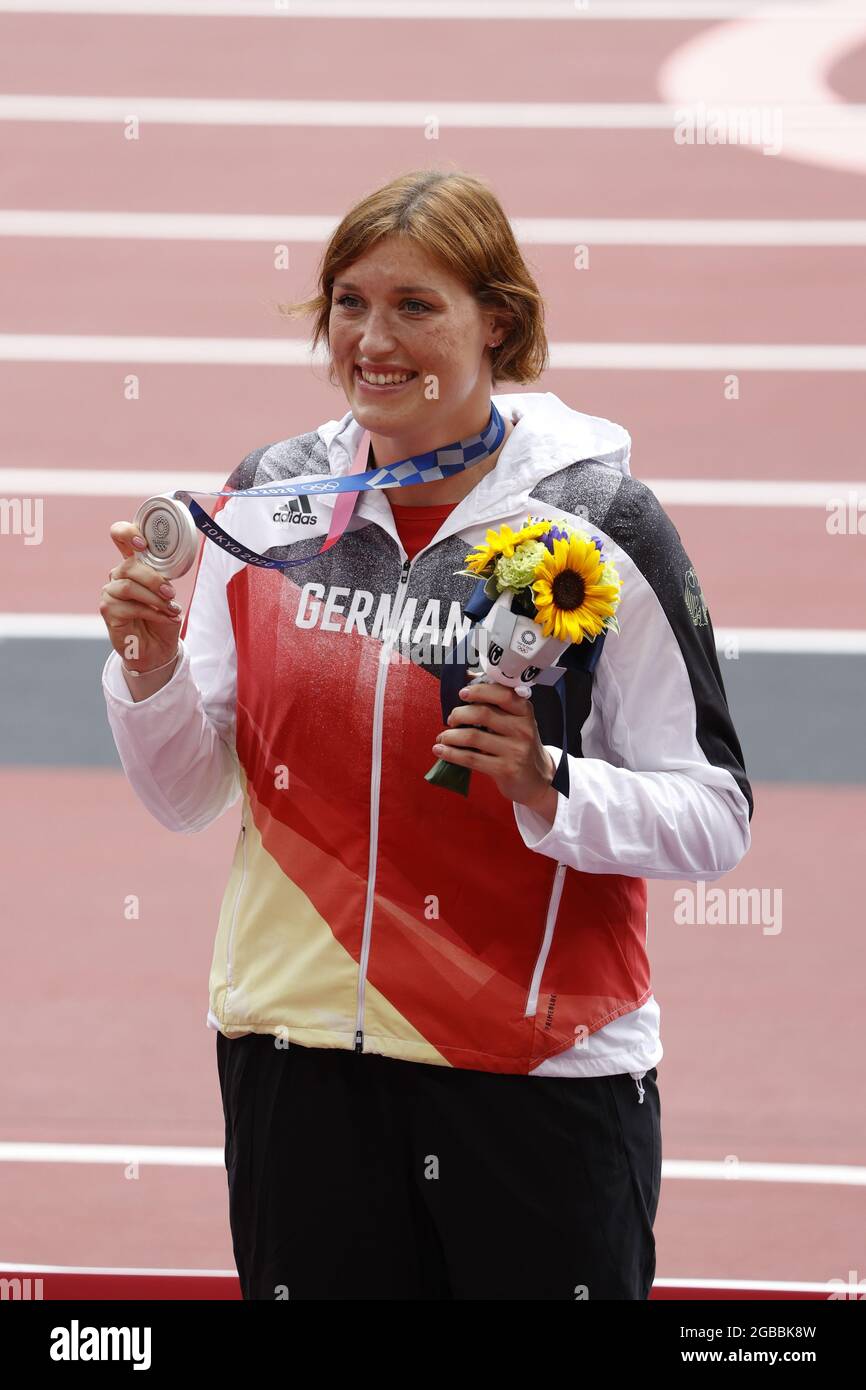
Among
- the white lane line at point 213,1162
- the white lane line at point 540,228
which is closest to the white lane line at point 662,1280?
the white lane line at point 213,1162

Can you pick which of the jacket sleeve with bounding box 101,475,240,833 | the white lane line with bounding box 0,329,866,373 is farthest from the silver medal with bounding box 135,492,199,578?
the white lane line with bounding box 0,329,866,373

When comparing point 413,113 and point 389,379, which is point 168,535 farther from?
point 413,113

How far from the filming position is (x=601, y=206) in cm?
793

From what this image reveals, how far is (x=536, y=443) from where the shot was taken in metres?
2.12

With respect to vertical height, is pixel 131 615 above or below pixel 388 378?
below

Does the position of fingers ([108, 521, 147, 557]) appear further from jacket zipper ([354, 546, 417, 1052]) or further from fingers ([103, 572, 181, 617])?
jacket zipper ([354, 546, 417, 1052])

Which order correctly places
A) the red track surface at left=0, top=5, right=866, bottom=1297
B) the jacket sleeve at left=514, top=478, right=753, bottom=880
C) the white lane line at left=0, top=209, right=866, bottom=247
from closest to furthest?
the jacket sleeve at left=514, top=478, right=753, bottom=880 < the red track surface at left=0, top=5, right=866, bottom=1297 < the white lane line at left=0, top=209, right=866, bottom=247

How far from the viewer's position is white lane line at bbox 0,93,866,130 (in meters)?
7.90

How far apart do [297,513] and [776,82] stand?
6472 mm

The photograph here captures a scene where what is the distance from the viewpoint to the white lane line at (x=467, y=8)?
8.02m

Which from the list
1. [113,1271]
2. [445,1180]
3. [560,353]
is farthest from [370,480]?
[560,353]

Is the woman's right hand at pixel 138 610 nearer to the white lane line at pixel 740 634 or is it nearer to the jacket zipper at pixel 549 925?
the jacket zipper at pixel 549 925

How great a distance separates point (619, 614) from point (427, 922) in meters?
0.44

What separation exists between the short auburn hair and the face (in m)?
0.02
